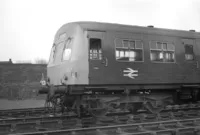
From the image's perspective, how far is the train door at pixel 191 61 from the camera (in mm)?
11352

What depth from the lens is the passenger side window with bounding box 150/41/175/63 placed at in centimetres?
1053

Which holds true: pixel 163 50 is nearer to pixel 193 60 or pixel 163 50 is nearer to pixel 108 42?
pixel 193 60

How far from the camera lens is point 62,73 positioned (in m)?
9.47

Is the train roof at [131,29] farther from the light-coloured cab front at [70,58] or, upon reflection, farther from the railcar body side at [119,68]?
the light-coloured cab front at [70,58]

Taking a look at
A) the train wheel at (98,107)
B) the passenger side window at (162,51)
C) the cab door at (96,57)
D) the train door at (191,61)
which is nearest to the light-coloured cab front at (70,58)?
the cab door at (96,57)

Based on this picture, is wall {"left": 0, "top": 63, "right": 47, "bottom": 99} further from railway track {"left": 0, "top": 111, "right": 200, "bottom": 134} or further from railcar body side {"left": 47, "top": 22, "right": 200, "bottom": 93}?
railway track {"left": 0, "top": 111, "right": 200, "bottom": 134}

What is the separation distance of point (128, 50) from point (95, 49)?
1.47 metres

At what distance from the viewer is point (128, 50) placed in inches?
393

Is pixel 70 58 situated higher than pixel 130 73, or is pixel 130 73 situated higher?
pixel 70 58

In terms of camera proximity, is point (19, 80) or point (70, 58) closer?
point (70, 58)

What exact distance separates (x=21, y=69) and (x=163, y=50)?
1844cm

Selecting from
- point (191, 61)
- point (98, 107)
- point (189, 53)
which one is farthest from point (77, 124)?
point (189, 53)

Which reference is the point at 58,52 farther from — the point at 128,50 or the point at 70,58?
the point at 128,50

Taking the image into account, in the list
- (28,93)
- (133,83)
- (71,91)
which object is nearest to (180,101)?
(133,83)
